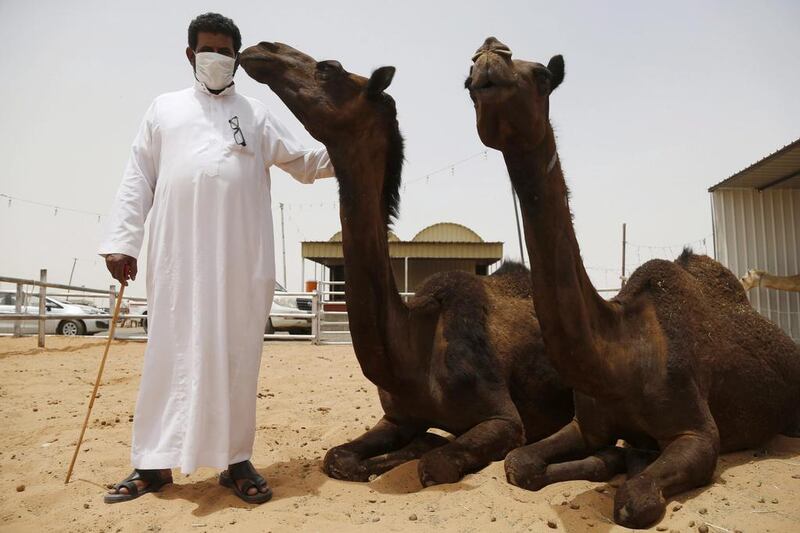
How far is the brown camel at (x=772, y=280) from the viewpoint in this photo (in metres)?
11.9

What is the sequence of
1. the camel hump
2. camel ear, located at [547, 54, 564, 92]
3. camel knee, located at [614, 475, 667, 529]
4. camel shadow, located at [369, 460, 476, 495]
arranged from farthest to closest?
the camel hump < camel shadow, located at [369, 460, 476, 495] < camel ear, located at [547, 54, 564, 92] < camel knee, located at [614, 475, 667, 529]

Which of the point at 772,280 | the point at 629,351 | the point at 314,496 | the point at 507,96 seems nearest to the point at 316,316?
the point at 772,280

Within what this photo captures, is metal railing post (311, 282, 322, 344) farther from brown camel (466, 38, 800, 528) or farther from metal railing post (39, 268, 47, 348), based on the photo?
brown camel (466, 38, 800, 528)

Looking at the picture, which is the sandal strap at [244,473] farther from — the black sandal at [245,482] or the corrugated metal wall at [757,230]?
the corrugated metal wall at [757,230]

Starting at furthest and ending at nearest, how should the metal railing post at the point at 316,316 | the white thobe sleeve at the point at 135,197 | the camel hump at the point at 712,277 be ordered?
the metal railing post at the point at 316,316
the camel hump at the point at 712,277
the white thobe sleeve at the point at 135,197

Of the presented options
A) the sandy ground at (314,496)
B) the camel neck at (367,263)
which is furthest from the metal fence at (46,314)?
the camel neck at (367,263)

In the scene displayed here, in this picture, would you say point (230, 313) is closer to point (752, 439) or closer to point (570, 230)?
point (570, 230)

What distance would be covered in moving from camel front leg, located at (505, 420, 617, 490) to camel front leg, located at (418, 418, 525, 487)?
0.74 ft

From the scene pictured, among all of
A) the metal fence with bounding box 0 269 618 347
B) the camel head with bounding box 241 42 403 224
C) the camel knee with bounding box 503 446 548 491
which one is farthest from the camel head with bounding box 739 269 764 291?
the camel head with bounding box 241 42 403 224

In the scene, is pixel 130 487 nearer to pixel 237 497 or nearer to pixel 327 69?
pixel 237 497

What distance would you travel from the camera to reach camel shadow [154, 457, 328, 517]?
3.18m

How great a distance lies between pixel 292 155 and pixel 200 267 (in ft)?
2.97

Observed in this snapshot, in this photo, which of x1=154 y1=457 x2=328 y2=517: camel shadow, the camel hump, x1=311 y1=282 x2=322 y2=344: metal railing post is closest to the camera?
x1=154 y1=457 x2=328 y2=517: camel shadow

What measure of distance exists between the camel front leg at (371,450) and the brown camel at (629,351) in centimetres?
84
